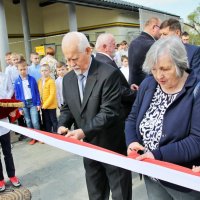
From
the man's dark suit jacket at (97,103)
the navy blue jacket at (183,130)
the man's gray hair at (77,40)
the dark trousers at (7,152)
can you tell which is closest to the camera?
the navy blue jacket at (183,130)

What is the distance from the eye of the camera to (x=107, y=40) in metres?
3.66

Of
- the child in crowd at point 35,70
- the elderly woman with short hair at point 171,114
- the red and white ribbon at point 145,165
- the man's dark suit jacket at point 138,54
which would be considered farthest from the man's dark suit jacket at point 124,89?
the child in crowd at point 35,70

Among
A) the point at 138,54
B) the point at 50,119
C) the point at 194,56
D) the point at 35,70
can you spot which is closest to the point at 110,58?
the point at 138,54

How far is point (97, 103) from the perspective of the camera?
248cm

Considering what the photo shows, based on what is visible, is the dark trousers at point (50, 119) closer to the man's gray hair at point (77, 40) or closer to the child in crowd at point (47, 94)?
the child in crowd at point (47, 94)

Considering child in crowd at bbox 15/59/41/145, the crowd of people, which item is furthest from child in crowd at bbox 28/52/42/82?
the crowd of people

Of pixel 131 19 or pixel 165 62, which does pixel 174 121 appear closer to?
pixel 165 62

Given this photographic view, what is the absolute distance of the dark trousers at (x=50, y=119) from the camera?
249 inches

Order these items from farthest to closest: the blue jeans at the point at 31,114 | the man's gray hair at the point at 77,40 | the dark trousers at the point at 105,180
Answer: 1. the blue jeans at the point at 31,114
2. the dark trousers at the point at 105,180
3. the man's gray hair at the point at 77,40

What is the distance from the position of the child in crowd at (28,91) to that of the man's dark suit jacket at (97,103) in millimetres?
3350

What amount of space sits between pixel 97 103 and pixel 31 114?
3.89 m

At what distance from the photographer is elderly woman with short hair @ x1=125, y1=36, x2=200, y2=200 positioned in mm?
1747

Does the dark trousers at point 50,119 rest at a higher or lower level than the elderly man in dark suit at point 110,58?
lower

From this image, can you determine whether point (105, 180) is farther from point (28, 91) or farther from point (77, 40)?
point (28, 91)
